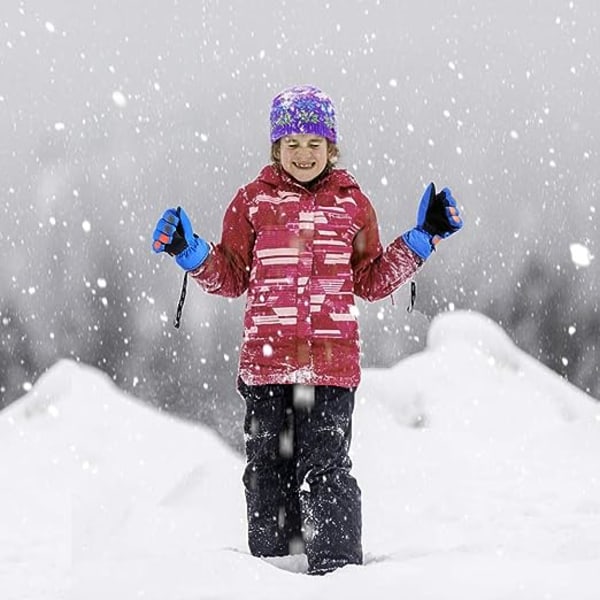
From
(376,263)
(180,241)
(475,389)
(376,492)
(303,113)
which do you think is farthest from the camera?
(475,389)

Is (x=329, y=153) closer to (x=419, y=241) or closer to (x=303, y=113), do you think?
(x=303, y=113)

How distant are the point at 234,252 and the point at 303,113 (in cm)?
54

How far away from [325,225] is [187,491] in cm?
275

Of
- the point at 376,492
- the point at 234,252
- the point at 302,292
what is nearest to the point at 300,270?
the point at 302,292

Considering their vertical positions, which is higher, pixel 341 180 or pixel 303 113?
pixel 303 113

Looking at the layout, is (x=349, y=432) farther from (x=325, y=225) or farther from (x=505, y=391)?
(x=505, y=391)

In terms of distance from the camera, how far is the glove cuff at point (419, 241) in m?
2.90

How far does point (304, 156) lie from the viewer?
289 centimetres

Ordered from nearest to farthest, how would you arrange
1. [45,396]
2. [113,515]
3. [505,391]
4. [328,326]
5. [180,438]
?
1. [328,326]
2. [113,515]
3. [180,438]
4. [45,396]
5. [505,391]

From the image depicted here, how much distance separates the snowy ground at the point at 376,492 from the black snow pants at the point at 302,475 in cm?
16

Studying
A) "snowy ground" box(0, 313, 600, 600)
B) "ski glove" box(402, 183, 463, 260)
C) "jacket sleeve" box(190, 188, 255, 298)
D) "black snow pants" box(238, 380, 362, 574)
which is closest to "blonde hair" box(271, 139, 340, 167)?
"jacket sleeve" box(190, 188, 255, 298)

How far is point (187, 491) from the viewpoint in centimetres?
507

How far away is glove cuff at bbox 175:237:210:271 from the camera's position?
276cm

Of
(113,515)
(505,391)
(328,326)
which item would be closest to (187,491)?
(113,515)
